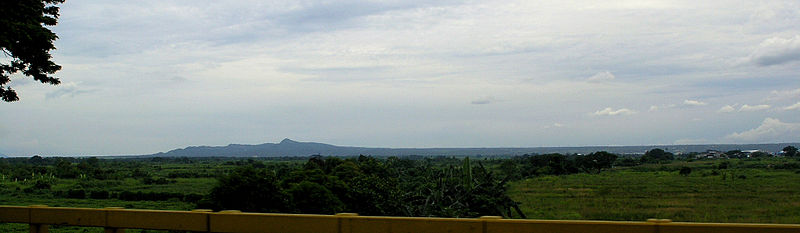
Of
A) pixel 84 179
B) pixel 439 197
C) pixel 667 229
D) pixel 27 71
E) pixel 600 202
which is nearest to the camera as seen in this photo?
pixel 667 229

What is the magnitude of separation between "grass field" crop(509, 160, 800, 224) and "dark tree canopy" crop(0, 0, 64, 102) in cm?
2895

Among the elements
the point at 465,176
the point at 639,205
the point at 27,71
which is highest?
the point at 27,71

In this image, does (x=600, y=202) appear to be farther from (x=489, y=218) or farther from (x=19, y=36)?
(x=489, y=218)

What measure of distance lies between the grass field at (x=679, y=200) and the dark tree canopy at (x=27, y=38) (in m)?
29.0

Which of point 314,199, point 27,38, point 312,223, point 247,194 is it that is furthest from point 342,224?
point 314,199

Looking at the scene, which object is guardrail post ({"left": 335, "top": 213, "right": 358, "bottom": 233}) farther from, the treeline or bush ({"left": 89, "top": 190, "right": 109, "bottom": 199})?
bush ({"left": 89, "top": 190, "right": 109, "bottom": 199})

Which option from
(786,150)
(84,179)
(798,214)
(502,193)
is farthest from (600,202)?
(786,150)

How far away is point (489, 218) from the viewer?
4.07m

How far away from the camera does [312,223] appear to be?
4484mm

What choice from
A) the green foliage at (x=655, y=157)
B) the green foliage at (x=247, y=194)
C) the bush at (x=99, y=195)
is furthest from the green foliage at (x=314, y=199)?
the green foliage at (x=655, y=157)

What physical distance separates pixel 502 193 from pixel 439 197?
14.5 ft

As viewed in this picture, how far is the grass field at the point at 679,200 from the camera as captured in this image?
37.9 meters

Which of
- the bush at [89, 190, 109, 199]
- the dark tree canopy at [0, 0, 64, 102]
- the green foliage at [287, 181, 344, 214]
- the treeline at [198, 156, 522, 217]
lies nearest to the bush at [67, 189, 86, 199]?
the bush at [89, 190, 109, 199]

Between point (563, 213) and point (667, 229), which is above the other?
point (667, 229)
